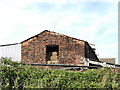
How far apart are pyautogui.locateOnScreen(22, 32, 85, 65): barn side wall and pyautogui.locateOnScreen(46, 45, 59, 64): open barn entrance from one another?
63 cm

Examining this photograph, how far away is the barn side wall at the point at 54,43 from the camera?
59.2 feet

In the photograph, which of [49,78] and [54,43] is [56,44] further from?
[49,78]

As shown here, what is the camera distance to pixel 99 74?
563cm

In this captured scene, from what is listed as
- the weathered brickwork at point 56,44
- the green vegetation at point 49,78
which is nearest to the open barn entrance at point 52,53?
the weathered brickwork at point 56,44

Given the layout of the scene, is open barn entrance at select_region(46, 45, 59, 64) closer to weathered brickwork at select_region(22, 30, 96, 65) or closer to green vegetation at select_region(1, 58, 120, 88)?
weathered brickwork at select_region(22, 30, 96, 65)

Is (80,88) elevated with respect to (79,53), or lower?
lower

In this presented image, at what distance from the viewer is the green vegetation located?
5195mm

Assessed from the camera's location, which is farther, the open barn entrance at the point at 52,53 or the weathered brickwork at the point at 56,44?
the open barn entrance at the point at 52,53

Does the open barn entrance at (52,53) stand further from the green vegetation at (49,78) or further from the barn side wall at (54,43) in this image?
the green vegetation at (49,78)

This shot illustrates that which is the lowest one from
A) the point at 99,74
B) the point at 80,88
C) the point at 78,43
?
the point at 80,88

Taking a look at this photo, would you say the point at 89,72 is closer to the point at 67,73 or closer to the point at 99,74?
the point at 99,74

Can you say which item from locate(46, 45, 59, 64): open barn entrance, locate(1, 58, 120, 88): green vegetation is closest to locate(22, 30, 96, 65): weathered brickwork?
locate(46, 45, 59, 64): open barn entrance

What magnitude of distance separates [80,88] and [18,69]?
200 centimetres

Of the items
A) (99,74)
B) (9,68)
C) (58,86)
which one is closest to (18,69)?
(9,68)
